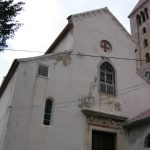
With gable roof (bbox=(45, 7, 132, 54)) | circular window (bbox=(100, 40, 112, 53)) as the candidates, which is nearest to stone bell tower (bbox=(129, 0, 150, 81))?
gable roof (bbox=(45, 7, 132, 54))

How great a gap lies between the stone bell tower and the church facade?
1933 centimetres

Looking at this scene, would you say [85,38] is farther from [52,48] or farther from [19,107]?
[19,107]

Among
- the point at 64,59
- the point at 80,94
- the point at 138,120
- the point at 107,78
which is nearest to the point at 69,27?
the point at 64,59

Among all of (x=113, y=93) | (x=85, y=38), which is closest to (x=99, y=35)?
(x=85, y=38)

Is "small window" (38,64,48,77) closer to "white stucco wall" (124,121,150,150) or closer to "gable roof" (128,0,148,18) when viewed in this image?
"white stucco wall" (124,121,150,150)

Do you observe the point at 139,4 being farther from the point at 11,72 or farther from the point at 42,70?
the point at 11,72

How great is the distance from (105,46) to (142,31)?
25.0m

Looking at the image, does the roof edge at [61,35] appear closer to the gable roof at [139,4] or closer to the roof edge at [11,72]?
the roof edge at [11,72]

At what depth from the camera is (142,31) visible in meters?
41.2

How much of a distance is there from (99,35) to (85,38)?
130cm

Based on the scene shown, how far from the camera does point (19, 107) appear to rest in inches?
521

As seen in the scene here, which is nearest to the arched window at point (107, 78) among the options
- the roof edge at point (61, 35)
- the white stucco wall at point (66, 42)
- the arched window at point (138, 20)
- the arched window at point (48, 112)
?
the white stucco wall at point (66, 42)

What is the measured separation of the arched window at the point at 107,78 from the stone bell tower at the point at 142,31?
2005 centimetres

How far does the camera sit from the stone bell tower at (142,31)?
125 feet
